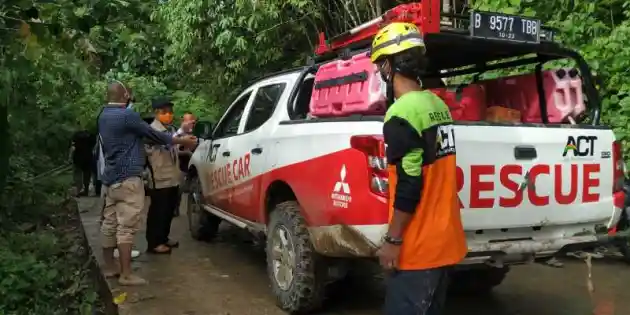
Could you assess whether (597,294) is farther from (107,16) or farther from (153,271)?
(107,16)

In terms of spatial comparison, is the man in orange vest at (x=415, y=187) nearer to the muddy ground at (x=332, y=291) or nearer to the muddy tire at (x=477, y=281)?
the muddy ground at (x=332, y=291)

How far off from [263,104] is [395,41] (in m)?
3.00

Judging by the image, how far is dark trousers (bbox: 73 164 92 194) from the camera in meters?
13.2

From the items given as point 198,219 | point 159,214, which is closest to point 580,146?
point 159,214

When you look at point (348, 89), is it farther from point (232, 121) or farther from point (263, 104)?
point (232, 121)

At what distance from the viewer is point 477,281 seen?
5621mm

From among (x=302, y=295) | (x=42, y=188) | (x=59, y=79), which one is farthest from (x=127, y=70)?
(x=302, y=295)

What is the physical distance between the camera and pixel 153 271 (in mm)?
6305

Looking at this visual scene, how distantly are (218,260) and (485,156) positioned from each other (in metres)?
3.57

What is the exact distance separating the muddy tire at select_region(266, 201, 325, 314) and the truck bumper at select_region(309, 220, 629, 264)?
21 cm

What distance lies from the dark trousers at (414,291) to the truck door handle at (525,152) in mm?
1390

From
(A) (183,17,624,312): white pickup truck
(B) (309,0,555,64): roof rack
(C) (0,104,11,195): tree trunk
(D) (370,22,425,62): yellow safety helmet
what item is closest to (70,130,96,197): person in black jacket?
(C) (0,104,11,195): tree trunk

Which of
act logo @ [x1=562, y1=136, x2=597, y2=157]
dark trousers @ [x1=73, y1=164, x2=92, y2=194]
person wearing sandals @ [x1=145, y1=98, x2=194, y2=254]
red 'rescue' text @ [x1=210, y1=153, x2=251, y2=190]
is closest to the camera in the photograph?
act logo @ [x1=562, y1=136, x2=597, y2=157]

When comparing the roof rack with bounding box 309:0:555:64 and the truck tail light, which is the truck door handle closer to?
the roof rack with bounding box 309:0:555:64
